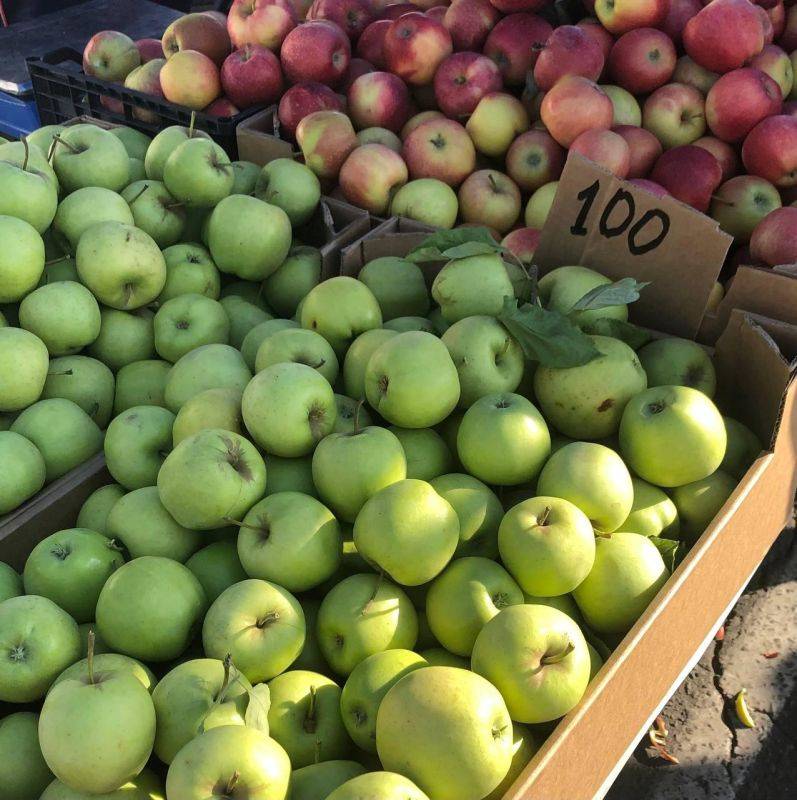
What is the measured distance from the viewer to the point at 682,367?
179 centimetres

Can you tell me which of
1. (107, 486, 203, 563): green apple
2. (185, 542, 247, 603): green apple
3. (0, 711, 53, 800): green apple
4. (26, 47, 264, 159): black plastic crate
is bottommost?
(0, 711, 53, 800): green apple

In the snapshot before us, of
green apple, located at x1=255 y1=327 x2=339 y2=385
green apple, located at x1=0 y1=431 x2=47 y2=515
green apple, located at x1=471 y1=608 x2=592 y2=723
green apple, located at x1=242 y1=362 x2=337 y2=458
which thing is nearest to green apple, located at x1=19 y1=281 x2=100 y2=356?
green apple, located at x1=0 y1=431 x2=47 y2=515

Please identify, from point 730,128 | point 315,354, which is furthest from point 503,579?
point 730,128

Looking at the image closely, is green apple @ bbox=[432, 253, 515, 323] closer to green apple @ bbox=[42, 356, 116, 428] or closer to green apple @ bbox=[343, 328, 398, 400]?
green apple @ bbox=[343, 328, 398, 400]

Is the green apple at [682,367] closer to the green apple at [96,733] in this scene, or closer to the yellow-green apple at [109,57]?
the green apple at [96,733]

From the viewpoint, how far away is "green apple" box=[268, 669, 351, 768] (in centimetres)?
120

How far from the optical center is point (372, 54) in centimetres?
300

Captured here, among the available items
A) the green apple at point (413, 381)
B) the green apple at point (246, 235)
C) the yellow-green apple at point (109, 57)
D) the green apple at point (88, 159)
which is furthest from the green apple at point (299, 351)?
the yellow-green apple at point (109, 57)

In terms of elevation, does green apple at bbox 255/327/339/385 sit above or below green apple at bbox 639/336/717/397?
above

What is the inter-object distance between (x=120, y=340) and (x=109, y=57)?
165cm

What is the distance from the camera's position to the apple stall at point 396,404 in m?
1.17

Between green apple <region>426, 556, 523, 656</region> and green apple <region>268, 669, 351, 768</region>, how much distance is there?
8.2 inches

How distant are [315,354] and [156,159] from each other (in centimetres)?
112

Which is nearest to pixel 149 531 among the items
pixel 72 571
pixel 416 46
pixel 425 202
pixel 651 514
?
pixel 72 571
